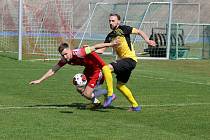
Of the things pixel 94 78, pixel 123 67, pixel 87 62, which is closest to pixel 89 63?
pixel 87 62

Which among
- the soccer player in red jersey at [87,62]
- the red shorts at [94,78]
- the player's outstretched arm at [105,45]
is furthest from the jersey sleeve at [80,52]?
the red shorts at [94,78]

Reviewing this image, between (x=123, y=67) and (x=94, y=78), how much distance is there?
0.65 meters

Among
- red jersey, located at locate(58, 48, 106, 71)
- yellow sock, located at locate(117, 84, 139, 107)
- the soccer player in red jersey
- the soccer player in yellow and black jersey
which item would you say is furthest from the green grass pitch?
red jersey, located at locate(58, 48, 106, 71)

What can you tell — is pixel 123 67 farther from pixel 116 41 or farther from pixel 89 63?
pixel 89 63

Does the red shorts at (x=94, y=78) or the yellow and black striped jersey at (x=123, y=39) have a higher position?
the yellow and black striped jersey at (x=123, y=39)

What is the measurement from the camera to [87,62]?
13.3 m

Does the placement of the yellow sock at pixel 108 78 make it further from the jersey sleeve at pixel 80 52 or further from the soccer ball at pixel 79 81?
the jersey sleeve at pixel 80 52

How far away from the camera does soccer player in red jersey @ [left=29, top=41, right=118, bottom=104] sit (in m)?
12.8

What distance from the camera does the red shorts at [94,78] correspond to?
1327 cm

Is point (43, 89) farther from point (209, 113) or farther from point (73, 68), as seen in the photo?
point (73, 68)

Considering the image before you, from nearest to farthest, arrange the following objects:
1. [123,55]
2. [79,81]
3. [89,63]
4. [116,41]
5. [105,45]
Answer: [105,45]
[116,41]
[79,81]
[89,63]
[123,55]

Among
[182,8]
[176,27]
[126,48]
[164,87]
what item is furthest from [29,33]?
[182,8]

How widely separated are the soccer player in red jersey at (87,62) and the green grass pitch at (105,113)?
1.72 feet

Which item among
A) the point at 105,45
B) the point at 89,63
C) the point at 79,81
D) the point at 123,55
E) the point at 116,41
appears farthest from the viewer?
the point at 123,55
